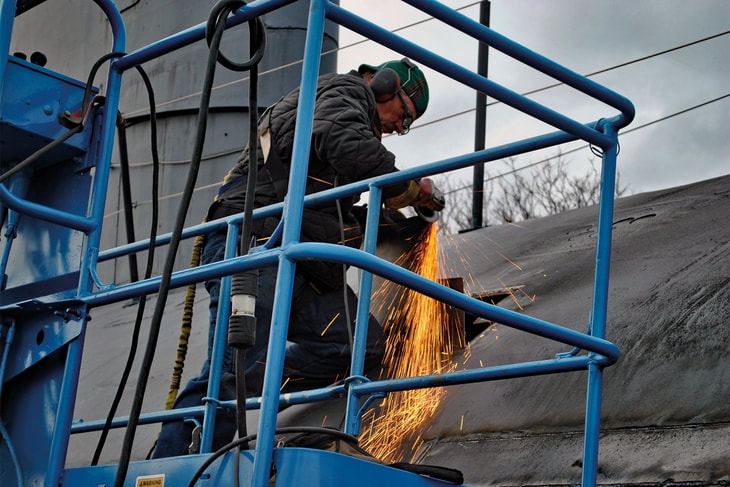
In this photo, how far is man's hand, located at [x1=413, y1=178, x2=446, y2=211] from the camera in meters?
4.18

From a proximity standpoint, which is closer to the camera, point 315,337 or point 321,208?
point 321,208

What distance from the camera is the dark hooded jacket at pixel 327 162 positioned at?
3.85 m

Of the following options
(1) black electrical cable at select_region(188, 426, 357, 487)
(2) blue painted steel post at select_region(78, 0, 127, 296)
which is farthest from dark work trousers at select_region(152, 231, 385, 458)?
(1) black electrical cable at select_region(188, 426, 357, 487)

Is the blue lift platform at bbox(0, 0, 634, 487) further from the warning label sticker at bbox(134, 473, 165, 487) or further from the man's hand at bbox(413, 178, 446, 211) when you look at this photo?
the man's hand at bbox(413, 178, 446, 211)

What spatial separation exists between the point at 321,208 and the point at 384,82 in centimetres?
60

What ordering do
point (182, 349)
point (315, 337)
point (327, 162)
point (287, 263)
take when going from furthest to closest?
point (315, 337)
point (327, 162)
point (182, 349)
point (287, 263)

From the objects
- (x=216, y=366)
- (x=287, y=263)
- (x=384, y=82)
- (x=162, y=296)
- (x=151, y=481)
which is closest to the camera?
(x=287, y=263)

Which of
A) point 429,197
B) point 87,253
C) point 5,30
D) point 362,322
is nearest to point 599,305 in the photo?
point 362,322

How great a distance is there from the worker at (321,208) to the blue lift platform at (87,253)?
0.71 m

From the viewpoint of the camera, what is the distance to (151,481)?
95.7 inches

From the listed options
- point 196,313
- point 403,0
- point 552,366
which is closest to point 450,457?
point 552,366

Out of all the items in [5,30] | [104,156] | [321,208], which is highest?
[321,208]

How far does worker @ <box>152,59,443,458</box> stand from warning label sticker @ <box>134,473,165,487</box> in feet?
4.22

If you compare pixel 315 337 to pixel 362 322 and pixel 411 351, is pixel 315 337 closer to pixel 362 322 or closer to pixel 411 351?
pixel 411 351
